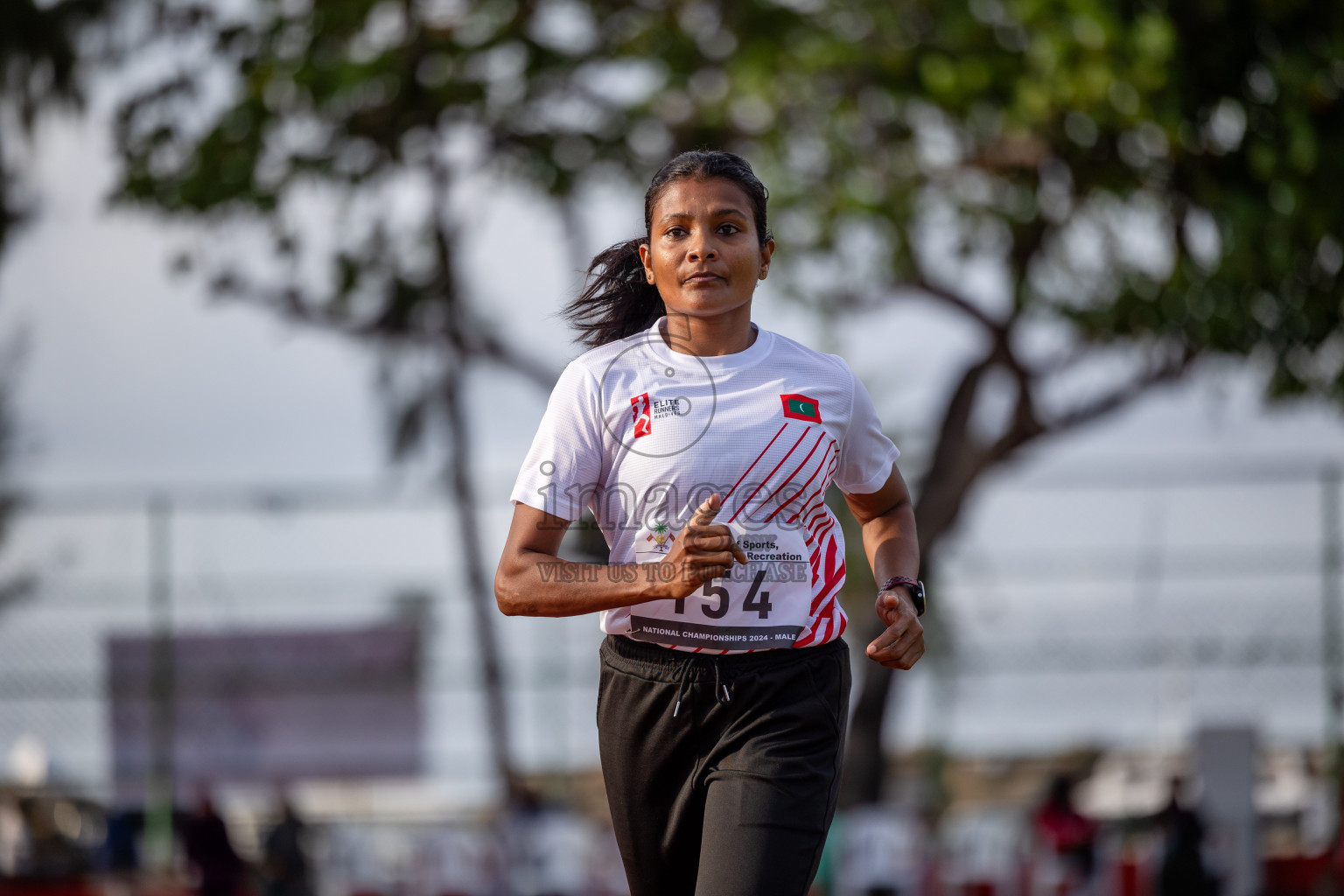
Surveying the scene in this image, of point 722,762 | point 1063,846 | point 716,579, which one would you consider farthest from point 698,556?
point 1063,846

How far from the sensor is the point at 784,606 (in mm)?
2867

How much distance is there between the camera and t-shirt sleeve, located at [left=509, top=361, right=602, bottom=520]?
2832mm

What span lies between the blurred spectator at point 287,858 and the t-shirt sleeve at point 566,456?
827cm

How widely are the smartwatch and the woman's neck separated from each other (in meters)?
0.58

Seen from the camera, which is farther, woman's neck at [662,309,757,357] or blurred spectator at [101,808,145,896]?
blurred spectator at [101,808,145,896]

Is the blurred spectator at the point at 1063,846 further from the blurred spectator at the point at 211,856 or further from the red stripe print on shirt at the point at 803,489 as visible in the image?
the red stripe print on shirt at the point at 803,489

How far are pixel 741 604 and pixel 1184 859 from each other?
788 cm

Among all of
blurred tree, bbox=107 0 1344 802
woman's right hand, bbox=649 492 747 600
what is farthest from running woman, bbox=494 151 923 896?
blurred tree, bbox=107 0 1344 802

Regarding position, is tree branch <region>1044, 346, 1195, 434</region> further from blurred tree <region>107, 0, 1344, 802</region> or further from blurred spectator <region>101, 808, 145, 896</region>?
blurred spectator <region>101, 808, 145, 896</region>

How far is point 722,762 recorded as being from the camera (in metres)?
2.83

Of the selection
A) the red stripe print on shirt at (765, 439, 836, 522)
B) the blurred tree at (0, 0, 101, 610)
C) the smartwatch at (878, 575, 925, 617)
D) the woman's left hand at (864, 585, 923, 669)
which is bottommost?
the woman's left hand at (864, 585, 923, 669)

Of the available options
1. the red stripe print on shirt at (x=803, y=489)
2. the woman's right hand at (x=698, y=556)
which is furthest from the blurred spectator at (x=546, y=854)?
the woman's right hand at (x=698, y=556)

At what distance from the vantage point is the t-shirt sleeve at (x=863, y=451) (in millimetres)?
3090

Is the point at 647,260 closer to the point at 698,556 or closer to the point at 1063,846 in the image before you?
the point at 698,556
